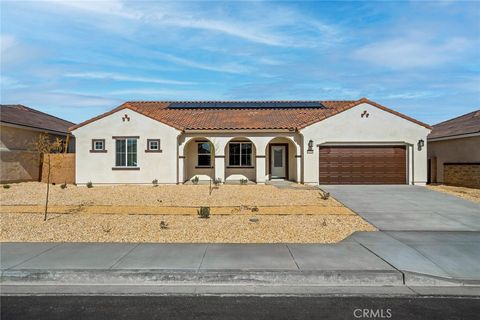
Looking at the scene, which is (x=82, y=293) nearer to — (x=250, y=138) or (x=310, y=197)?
(x=310, y=197)

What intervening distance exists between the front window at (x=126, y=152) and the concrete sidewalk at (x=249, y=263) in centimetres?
1208

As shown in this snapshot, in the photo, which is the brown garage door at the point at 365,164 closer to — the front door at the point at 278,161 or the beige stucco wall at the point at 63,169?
the front door at the point at 278,161

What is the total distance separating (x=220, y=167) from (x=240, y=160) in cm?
173

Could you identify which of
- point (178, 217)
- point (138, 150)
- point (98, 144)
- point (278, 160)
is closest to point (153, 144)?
point (138, 150)

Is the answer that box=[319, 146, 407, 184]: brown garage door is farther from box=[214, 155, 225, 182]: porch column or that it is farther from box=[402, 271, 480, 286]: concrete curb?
box=[402, 271, 480, 286]: concrete curb

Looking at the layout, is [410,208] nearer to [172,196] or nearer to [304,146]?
[304,146]

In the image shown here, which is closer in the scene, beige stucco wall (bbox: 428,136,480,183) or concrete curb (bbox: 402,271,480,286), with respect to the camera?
concrete curb (bbox: 402,271,480,286)

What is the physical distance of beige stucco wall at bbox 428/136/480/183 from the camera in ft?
63.9

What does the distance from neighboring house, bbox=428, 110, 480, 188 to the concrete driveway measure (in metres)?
3.92

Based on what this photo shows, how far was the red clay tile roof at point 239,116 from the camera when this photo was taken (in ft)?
65.9

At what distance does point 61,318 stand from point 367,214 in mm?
9625

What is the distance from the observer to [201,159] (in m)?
22.1

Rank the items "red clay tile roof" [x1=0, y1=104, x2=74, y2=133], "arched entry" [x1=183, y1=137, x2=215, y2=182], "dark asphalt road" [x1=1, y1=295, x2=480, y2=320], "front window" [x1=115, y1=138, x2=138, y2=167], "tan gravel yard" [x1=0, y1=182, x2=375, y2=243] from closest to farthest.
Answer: "dark asphalt road" [x1=1, y1=295, x2=480, y2=320]
"tan gravel yard" [x1=0, y1=182, x2=375, y2=243]
"front window" [x1=115, y1=138, x2=138, y2=167]
"red clay tile roof" [x1=0, y1=104, x2=74, y2=133]
"arched entry" [x1=183, y1=137, x2=215, y2=182]

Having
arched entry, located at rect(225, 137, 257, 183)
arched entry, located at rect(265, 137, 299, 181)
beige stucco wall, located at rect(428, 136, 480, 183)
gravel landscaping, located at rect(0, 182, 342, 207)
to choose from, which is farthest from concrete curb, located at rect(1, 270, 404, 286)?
beige stucco wall, located at rect(428, 136, 480, 183)
